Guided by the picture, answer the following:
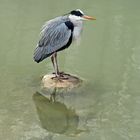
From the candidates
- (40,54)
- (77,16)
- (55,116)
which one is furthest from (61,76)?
(77,16)

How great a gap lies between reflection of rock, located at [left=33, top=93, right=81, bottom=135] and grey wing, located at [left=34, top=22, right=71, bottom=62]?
627 millimetres

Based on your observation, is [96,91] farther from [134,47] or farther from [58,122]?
[134,47]

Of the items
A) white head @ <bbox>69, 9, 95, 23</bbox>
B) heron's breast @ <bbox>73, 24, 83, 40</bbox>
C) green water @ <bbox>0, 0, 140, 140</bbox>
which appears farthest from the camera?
heron's breast @ <bbox>73, 24, 83, 40</bbox>

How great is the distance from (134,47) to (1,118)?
12.3 feet

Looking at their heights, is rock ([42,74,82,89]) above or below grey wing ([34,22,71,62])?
below

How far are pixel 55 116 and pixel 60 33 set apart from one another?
1.26 metres

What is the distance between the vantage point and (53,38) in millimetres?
6961

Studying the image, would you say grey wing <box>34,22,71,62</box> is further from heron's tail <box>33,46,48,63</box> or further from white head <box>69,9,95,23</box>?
white head <box>69,9,95,23</box>

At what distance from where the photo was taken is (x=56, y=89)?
6883 mm

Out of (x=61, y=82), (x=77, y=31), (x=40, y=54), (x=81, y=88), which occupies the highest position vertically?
(x=77, y=31)

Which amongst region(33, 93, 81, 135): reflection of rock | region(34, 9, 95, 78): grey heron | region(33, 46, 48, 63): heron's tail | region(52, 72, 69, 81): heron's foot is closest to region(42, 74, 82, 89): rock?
region(52, 72, 69, 81): heron's foot

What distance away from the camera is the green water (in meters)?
6.05

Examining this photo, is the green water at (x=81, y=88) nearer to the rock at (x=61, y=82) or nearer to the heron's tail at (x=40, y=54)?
the rock at (x=61, y=82)

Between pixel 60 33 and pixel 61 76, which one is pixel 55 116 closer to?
pixel 61 76
